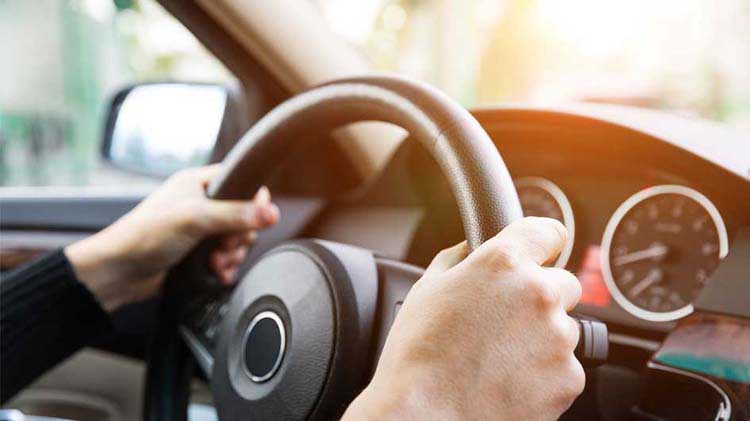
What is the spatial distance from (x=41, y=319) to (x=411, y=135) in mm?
829

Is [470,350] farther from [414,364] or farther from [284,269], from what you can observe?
[284,269]

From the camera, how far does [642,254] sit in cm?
139

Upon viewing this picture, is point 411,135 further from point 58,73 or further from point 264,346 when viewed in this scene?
point 58,73

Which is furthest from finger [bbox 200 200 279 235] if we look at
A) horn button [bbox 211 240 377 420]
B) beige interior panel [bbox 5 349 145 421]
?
beige interior panel [bbox 5 349 145 421]

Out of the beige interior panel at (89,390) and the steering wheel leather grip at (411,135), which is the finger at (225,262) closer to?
the steering wheel leather grip at (411,135)

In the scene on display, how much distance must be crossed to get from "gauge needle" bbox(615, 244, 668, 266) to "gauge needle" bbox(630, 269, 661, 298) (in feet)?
0.11

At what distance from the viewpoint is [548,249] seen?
0.71 metres

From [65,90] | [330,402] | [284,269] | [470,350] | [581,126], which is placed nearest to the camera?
[470,350]

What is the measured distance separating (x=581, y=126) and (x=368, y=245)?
19.4 inches

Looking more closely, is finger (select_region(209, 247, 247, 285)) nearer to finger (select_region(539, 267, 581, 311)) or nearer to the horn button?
the horn button

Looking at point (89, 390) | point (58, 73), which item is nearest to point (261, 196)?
point (89, 390)

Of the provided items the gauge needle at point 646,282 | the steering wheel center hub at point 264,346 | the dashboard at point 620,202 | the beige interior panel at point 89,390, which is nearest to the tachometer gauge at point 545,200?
the dashboard at point 620,202

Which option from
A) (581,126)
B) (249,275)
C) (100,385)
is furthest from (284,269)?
(100,385)

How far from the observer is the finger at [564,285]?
692mm
